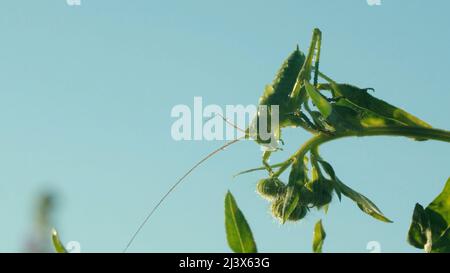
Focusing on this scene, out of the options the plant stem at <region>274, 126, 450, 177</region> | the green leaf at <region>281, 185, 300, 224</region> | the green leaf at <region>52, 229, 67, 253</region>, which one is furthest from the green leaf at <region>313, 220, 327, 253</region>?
the green leaf at <region>52, 229, 67, 253</region>

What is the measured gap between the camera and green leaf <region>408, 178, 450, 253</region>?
198 cm

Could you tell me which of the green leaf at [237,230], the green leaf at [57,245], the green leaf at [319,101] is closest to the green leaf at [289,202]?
the green leaf at [319,101]

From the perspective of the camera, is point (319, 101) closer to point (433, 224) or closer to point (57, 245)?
point (433, 224)

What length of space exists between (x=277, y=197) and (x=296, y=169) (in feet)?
0.33

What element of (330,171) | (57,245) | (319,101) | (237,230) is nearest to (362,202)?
(330,171)

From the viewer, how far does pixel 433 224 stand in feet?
6.51

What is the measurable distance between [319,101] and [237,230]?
1.85 feet

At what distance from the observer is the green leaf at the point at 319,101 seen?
1.87m

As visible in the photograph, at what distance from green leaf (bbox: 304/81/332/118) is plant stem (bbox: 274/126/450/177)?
13 cm

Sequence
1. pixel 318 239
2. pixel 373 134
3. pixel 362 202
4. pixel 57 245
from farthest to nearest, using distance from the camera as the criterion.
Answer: pixel 362 202 < pixel 373 134 < pixel 318 239 < pixel 57 245
